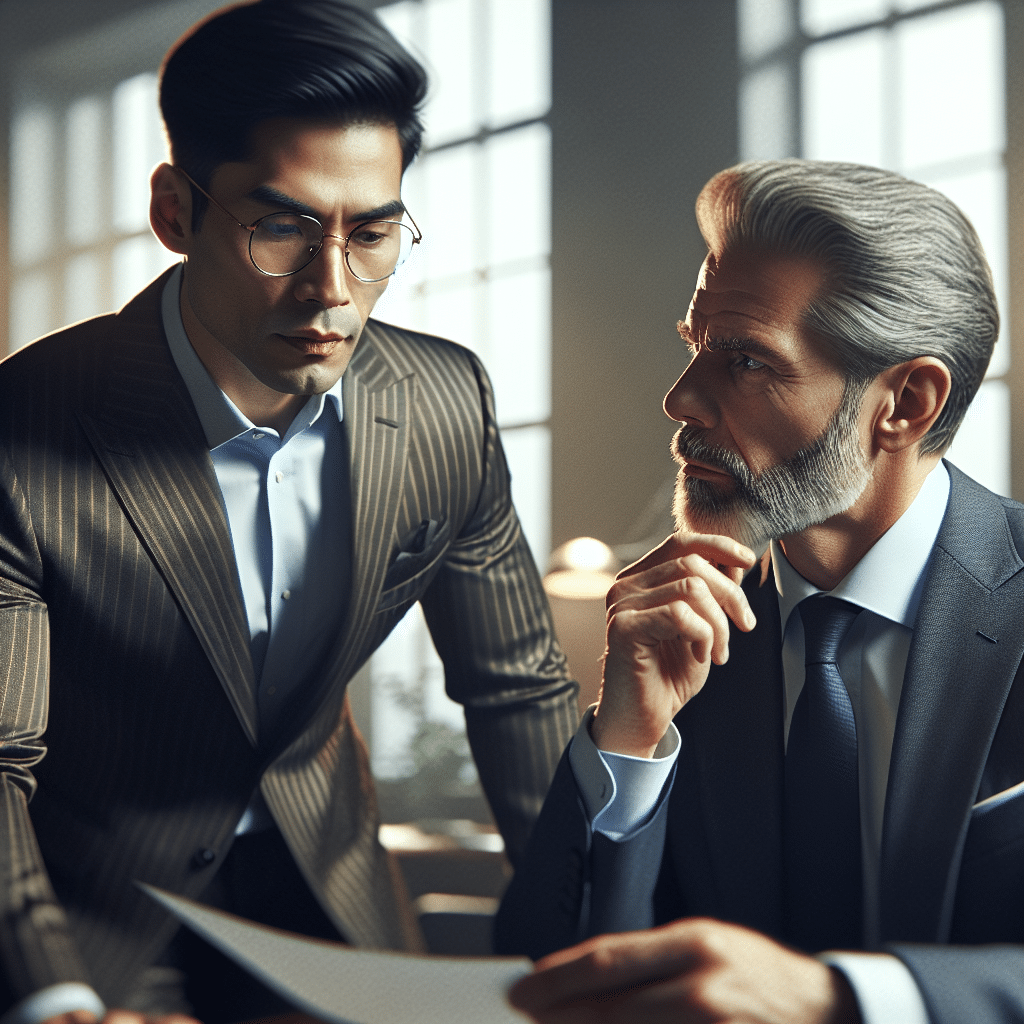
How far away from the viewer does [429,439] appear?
152cm

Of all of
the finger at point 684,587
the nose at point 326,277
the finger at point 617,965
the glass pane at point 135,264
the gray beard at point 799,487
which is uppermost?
the glass pane at point 135,264

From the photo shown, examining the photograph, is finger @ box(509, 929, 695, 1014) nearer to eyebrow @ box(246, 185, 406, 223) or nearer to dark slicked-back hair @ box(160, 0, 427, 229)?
eyebrow @ box(246, 185, 406, 223)

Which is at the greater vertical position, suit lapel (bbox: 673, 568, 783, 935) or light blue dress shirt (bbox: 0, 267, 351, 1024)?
light blue dress shirt (bbox: 0, 267, 351, 1024)

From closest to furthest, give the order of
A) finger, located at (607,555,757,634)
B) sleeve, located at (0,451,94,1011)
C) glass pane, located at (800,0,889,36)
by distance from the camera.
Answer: sleeve, located at (0,451,94,1011)
finger, located at (607,555,757,634)
glass pane, located at (800,0,889,36)

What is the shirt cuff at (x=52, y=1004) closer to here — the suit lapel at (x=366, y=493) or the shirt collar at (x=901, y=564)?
the suit lapel at (x=366, y=493)

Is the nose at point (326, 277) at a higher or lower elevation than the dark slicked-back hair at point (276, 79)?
lower

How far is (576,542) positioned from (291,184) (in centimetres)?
116

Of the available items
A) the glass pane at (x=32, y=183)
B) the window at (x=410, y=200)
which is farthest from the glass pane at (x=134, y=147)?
the glass pane at (x=32, y=183)

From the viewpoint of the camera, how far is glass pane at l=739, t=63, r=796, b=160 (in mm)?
2064

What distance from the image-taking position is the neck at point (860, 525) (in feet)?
4.43

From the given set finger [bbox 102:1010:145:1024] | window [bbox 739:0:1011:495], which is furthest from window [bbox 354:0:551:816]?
finger [bbox 102:1010:145:1024]

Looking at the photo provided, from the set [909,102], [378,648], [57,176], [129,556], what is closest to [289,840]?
[378,648]

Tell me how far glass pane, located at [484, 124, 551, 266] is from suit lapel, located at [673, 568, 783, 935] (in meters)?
0.97

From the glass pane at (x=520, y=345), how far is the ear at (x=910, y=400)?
2.71 ft
